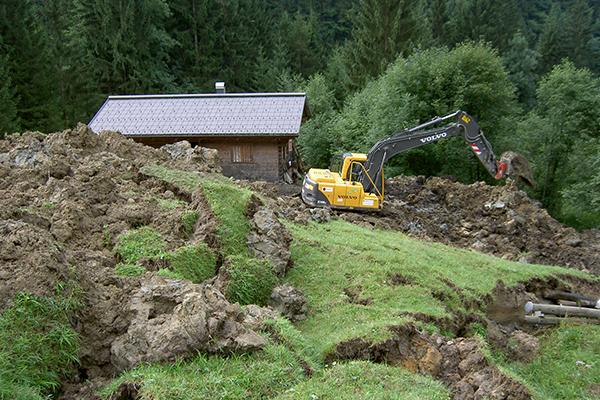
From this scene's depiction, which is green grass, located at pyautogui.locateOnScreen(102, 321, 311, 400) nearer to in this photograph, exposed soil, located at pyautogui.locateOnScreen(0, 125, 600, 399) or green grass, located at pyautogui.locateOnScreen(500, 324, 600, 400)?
exposed soil, located at pyautogui.locateOnScreen(0, 125, 600, 399)

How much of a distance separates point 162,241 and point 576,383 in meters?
7.81

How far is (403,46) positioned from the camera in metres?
39.0

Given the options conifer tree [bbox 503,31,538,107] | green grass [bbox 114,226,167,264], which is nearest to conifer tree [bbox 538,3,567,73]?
conifer tree [bbox 503,31,538,107]

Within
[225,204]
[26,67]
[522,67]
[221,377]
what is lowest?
[221,377]

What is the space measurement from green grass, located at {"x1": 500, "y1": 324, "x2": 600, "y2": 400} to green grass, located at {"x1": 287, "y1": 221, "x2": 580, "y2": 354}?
62.7 inches

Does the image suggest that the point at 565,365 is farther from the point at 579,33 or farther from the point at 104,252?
the point at 579,33

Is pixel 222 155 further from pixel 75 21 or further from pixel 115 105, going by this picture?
pixel 75 21

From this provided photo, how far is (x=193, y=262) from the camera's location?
858 cm

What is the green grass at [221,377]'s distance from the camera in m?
5.46

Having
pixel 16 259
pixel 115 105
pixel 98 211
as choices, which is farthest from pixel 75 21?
pixel 16 259

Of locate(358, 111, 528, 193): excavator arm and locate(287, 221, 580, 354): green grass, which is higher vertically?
locate(358, 111, 528, 193): excavator arm

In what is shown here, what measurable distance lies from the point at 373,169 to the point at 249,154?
8.51 metres

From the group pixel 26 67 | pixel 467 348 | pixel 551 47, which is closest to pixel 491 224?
pixel 467 348

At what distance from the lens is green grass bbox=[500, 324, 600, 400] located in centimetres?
923
